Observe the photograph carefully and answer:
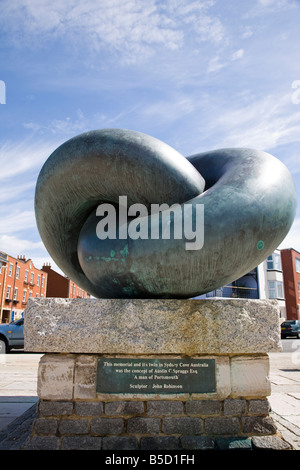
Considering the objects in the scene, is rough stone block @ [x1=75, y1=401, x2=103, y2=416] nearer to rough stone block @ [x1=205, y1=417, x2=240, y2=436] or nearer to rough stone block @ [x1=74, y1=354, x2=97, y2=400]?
rough stone block @ [x1=74, y1=354, x2=97, y2=400]

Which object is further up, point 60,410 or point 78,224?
point 78,224

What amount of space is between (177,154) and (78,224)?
3.77 feet

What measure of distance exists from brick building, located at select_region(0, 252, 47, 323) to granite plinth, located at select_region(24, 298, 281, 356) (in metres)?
28.1

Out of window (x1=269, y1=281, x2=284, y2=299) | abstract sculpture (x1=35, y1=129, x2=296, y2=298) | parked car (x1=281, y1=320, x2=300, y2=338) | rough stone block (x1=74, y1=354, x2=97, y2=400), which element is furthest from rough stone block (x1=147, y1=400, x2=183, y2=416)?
window (x1=269, y1=281, x2=284, y2=299)

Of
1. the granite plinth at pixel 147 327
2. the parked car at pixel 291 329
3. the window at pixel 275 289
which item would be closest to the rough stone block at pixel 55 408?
the granite plinth at pixel 147 327

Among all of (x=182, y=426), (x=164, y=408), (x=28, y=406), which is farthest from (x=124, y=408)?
(x=28, y=406)

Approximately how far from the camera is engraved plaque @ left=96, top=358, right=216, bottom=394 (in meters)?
2.72

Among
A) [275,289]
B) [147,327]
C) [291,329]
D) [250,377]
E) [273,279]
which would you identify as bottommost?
[291,329]

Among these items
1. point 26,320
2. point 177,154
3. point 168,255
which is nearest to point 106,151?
point 177,154

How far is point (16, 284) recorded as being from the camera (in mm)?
36625

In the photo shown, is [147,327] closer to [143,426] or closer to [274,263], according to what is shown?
[143,426]

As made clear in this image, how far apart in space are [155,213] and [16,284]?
1447 inches
